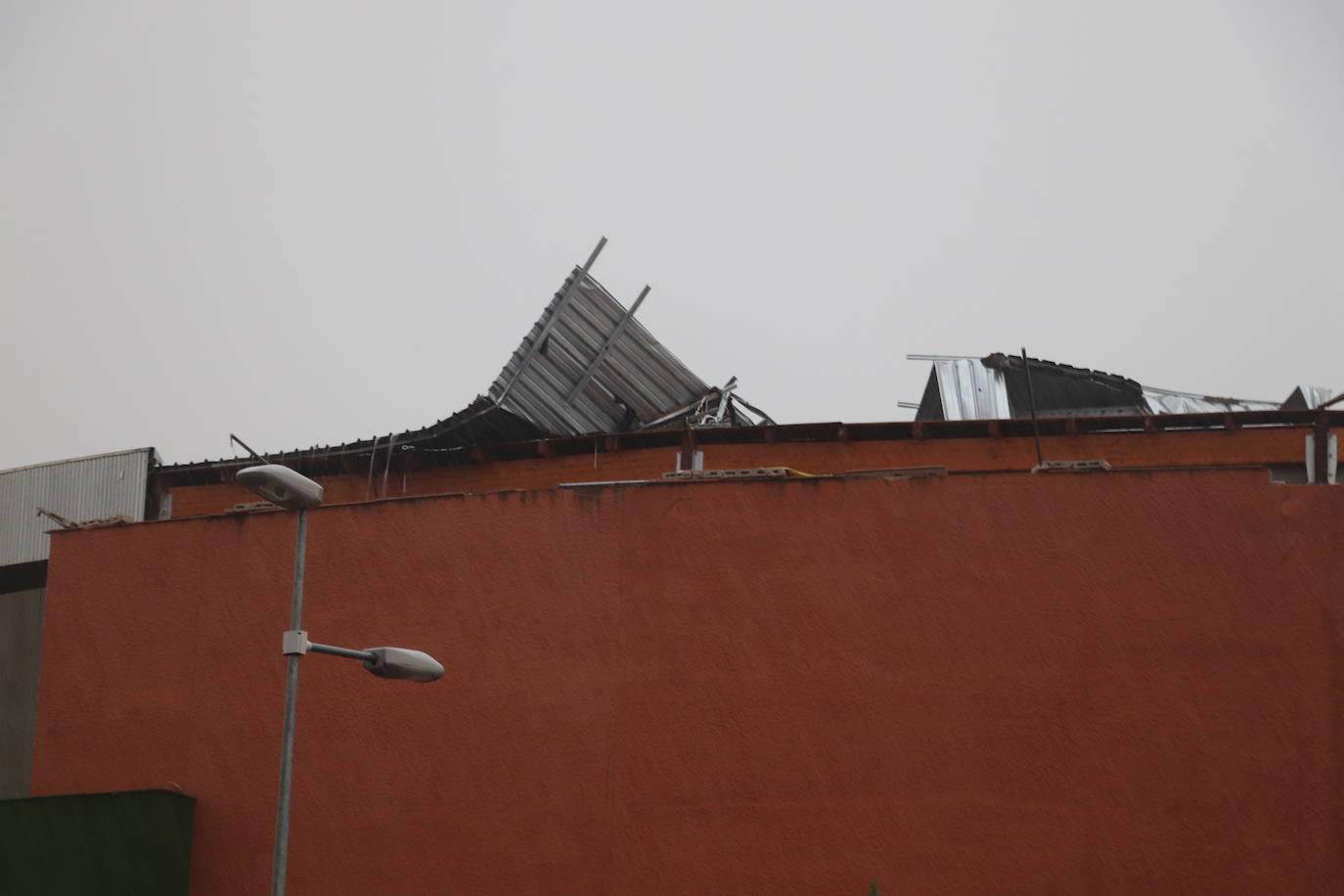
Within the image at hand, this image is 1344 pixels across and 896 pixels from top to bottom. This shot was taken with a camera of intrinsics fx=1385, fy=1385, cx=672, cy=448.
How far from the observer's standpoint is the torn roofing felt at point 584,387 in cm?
1719

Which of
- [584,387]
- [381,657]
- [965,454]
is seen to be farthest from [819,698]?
Answer: [584,387]

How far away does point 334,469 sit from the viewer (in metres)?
17.5

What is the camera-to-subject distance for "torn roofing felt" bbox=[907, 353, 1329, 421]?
19281mm

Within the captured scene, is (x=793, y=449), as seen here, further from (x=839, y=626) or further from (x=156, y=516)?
(x=156, y=516)

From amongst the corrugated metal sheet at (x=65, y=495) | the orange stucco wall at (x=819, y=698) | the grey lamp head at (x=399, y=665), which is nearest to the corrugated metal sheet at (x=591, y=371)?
the orange stucco wall at (x=819, y=698)

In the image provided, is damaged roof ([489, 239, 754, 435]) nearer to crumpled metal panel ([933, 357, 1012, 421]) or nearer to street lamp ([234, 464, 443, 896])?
crumpled metal panel ([933, 357, 1012, 421])

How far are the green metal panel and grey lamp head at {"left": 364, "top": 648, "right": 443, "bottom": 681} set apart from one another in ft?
17.0

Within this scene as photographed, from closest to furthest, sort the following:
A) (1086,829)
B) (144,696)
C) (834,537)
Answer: (1086,829), (834,537), (144,696)

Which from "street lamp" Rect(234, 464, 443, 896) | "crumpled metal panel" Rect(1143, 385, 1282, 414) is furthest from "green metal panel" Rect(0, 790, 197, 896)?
"crumpled metal panel" Rect(1143, 385, 1282, 414)

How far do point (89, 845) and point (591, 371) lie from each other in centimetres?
815

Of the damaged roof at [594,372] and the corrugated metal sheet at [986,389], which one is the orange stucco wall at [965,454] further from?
the corrugated metal sheet at [986,389]

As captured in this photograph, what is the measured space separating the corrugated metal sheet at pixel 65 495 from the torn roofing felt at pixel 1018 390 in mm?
10848

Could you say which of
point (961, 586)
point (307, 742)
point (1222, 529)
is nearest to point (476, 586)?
point (307, 742)

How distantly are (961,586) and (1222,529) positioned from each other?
2.33 metres
